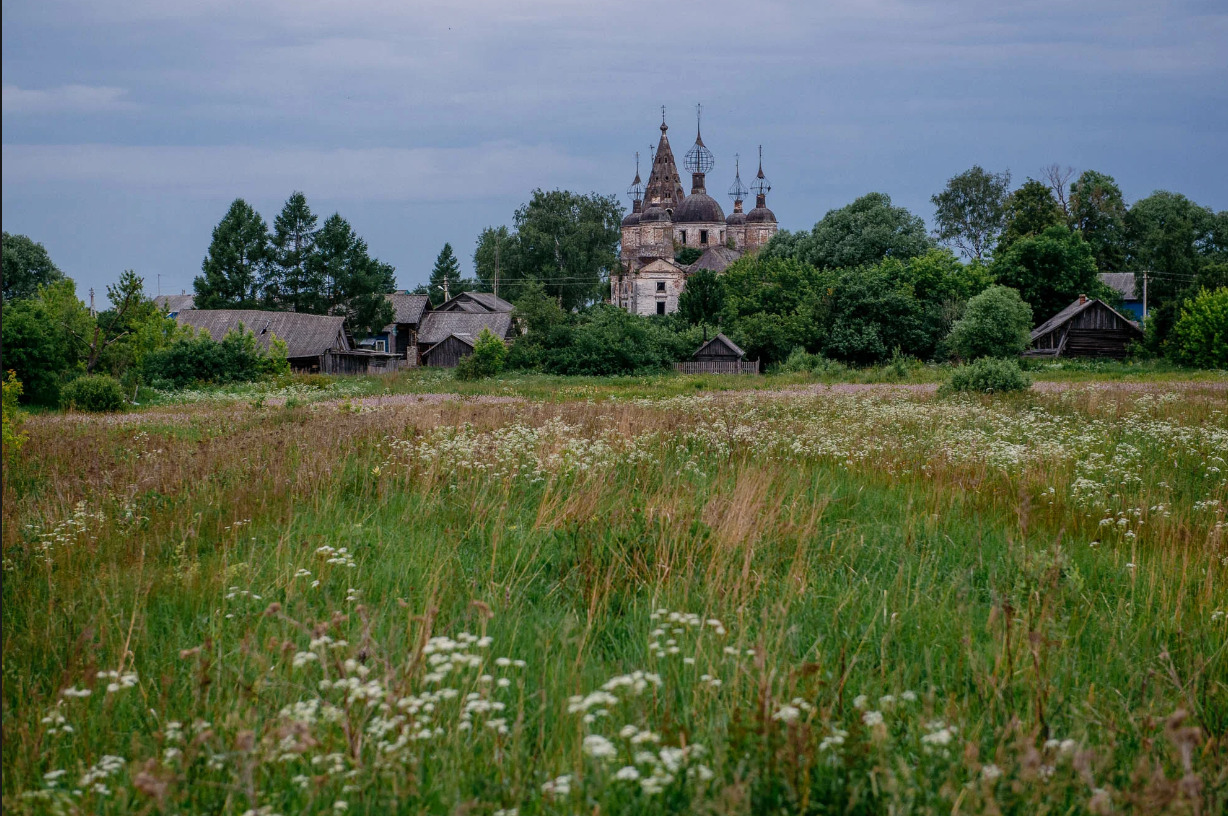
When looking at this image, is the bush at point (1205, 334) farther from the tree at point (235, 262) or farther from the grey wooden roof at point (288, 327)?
the tree at point (235, 262)

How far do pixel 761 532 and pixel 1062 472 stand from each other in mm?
4316

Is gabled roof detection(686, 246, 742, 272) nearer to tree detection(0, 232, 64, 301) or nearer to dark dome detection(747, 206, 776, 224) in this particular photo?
dark dome detection(747, 206, 776, 224)

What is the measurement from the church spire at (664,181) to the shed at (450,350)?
43.0m

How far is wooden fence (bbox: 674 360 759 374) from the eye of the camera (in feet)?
165

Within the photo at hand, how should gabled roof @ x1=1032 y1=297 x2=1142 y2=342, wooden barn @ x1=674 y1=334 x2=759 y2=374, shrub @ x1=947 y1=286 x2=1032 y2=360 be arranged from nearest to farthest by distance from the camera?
shrub @ x1=947 y1=286 x2=1032 y2=360 → wooden barn @ x1=674 y1=334 x2=759 y2=374 → gabled roof @ x1=1032 y1=297 x2=1142 y2=342

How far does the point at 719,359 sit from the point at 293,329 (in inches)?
1179

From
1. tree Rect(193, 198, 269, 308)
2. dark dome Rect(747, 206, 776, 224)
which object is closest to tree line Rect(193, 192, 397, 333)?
tree Rect(193, 198, 269, 308)

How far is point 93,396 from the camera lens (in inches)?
910

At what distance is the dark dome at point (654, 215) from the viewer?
307ft

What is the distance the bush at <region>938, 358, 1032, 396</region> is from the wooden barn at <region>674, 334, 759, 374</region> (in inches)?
1048

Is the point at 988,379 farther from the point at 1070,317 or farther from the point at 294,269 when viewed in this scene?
the point at 294,269

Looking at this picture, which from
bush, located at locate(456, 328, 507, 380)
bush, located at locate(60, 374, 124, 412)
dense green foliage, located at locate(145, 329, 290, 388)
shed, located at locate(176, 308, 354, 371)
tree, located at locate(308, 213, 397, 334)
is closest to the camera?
bush, located at locate(60, 374, 124, 412)

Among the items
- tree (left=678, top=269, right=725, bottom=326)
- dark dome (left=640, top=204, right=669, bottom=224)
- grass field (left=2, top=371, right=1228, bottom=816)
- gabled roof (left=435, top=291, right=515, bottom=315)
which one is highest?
dark dome (left=640, top=204, right=669, bottom=224)

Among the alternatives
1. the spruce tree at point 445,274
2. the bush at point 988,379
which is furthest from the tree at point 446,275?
the bush at point 988,379
